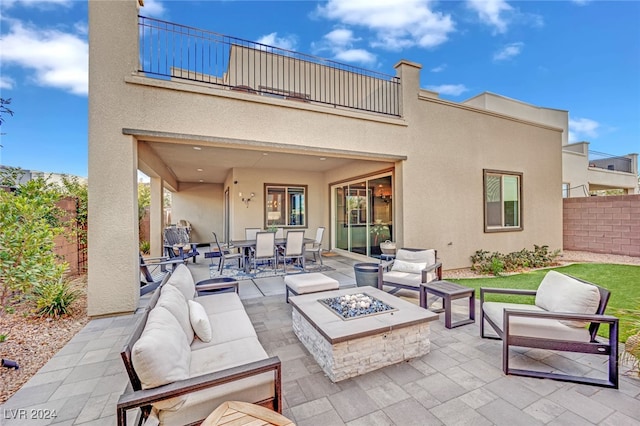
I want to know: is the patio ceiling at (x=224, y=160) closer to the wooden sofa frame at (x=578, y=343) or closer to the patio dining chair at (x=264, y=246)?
the patio dining chair at (x=264, y=246)

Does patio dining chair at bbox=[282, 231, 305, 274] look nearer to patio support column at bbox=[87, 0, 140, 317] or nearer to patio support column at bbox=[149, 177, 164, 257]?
patio support column at bbox=[87, 0, 140, 317]

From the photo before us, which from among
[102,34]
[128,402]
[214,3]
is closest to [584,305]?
[128,402]

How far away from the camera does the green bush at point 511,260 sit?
6.88 metres

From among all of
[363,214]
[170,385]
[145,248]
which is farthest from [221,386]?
[145,248]

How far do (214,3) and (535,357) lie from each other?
29.6ft

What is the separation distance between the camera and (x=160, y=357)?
4.99 feet

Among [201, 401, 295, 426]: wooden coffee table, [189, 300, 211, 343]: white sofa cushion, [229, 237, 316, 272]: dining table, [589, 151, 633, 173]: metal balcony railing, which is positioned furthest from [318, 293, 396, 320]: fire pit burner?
[589, 151, 633, 173]: metal balcony railing

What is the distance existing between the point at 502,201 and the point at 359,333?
25.6 ft

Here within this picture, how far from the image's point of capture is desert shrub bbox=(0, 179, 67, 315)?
2.89m

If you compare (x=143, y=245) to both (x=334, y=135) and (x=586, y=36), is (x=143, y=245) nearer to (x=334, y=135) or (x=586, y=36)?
(x=334, y=135)

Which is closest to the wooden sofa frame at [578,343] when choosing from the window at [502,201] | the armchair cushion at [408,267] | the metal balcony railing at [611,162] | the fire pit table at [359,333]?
the fire pit table at [359,333]

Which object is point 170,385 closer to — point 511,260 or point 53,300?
point 53,300

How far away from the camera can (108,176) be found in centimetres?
415

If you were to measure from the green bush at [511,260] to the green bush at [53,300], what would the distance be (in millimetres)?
8573
